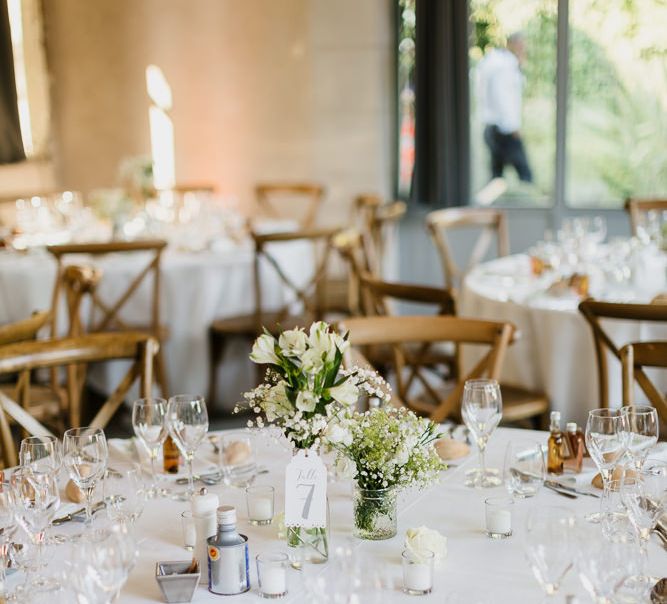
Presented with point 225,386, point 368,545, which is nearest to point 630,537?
point 368,545

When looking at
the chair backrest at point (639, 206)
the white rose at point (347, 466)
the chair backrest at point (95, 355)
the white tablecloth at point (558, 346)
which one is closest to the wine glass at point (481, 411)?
the white rose at point (347, 466)

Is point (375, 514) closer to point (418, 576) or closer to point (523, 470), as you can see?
point (418, 576)

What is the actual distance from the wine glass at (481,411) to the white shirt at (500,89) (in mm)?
4830

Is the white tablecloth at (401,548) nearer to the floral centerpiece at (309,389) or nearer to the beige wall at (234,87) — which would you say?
the floral centerpiece at (309,389)

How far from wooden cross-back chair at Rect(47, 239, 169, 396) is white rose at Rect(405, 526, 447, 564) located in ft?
8.54

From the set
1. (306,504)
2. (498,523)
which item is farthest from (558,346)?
(306,504)

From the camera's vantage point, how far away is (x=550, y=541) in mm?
1301

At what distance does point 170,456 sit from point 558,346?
180 centimetres

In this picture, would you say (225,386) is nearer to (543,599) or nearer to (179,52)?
(179,52)

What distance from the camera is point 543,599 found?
142 cm

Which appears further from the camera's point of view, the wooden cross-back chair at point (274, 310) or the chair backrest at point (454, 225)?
the chair backrest at point (454, 225)

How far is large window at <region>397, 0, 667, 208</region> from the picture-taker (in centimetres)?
Answer: 606

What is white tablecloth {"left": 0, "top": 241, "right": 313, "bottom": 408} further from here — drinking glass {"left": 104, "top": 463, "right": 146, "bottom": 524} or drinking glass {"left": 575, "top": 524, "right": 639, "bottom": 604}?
drinking glass {"left": 575, "top": 524, "right": 639, "bottom": 604}

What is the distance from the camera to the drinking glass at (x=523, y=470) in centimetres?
190
